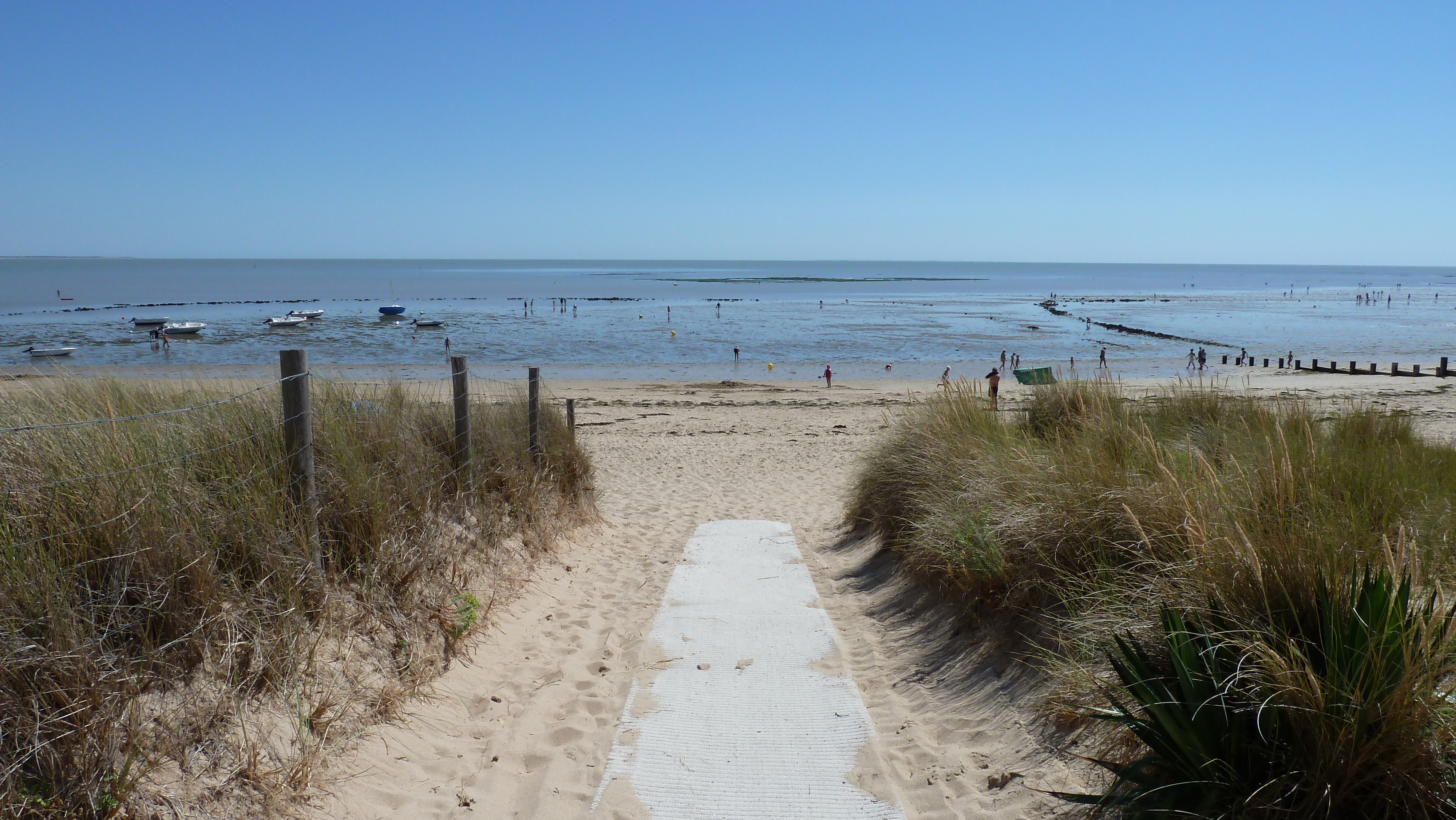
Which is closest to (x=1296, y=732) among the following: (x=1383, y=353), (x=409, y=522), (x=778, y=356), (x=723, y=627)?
(x=723, y=627)

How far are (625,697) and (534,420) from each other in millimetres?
4096

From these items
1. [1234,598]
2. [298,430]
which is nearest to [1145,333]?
[1234,598]

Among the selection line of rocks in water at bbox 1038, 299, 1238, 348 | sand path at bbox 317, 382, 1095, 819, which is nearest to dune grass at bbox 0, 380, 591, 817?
sand path at bbox 317, 382, 1095, 819

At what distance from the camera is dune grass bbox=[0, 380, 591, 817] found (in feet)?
9.39

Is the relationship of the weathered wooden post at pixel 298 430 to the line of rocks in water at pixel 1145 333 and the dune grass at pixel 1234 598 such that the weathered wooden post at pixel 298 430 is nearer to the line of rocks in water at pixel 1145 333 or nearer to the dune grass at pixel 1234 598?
the dune grass at pixel 1234 598

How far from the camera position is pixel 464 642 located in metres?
5.20

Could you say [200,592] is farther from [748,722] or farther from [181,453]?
[748,722]

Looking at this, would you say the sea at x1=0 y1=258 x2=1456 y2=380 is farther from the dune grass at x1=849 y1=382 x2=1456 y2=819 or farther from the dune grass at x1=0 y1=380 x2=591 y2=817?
the dune grass at x1=849 y1=382 x2=1456 y2=819

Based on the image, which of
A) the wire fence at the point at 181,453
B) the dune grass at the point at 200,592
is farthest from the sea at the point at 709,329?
the dune grass at the point at 200,592

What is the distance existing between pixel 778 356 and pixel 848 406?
17.7 metres

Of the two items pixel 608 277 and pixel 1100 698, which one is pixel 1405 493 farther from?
pixel 608 277

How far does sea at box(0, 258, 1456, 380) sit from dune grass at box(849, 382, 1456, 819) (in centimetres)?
556

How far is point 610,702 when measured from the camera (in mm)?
4809

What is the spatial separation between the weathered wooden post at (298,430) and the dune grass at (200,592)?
0.09 m
